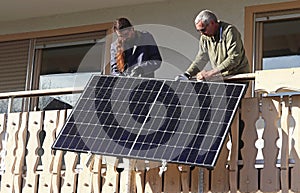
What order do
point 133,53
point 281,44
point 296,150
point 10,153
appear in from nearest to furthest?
point 296,150
point 133,53
point 10,153
point 281,44

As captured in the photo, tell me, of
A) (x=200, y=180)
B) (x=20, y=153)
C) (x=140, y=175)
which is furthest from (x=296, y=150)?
(x=20, y=153)

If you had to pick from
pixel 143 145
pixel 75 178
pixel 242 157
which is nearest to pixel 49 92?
pixel 75 178

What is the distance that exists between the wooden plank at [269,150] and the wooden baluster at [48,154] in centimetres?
228

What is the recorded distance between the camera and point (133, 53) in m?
7.35

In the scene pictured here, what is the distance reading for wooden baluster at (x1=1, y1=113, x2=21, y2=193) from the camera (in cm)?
799

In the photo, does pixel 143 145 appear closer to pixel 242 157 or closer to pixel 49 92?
pixel 242 157

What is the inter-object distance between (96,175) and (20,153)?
1.06 meters

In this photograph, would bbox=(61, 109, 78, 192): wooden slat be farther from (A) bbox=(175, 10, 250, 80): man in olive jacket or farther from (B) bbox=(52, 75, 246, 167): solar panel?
(A) bbox=(175, 10, 250, 80): man in olive jacket

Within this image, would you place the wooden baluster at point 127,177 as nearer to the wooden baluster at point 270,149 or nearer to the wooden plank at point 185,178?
the wooden plank at point 185,178

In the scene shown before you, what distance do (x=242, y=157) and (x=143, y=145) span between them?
3.04 ft

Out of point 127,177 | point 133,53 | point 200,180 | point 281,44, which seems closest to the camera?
point 200,180

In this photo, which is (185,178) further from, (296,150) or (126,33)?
(126,33)

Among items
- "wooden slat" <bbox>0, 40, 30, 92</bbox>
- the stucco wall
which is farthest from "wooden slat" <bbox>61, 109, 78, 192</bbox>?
"wooden slat" <bbox>0, 40, 30, 92</bbox>

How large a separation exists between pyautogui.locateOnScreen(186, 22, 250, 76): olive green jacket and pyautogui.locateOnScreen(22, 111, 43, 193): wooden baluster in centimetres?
192
